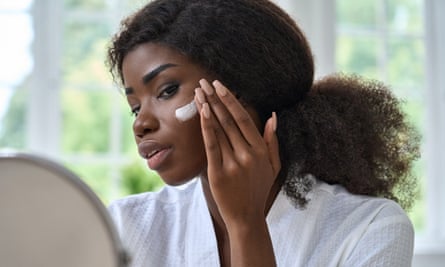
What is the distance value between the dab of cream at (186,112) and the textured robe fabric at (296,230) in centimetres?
18

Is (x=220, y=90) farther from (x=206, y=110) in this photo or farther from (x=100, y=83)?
(x=100, y=83)

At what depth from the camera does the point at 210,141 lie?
2.53ft

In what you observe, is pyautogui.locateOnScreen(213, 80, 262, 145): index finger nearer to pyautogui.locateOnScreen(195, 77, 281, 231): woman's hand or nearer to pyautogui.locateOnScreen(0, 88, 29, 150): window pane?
pyautogui.locateOnScreen(195, 77, 281, 231): woman's hand

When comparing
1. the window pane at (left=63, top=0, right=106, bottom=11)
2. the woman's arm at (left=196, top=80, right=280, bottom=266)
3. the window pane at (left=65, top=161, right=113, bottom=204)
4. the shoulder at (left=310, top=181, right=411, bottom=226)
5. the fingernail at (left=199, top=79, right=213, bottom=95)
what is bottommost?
the window pane at (left=65, top=161, right=113, bottom=204)

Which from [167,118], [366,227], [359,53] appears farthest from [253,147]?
[359,53]

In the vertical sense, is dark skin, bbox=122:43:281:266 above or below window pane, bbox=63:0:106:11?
below

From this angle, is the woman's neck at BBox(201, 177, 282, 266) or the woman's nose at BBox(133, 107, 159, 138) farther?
the woman's neck at BBox(201, 177, 282, 266)

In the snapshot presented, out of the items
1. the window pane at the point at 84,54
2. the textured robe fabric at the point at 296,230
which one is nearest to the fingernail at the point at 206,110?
the textured robe fabric at the point at 296,230

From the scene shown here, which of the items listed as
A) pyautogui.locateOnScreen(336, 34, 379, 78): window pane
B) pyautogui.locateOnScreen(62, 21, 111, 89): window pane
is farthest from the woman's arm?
pyautogui.locateOnScreen(336, 34, 379, 78): window pane

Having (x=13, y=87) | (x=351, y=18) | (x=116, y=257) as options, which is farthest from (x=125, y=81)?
(x=351, y=18)

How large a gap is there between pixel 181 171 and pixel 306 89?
0.27 meters

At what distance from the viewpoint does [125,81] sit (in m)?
0.92

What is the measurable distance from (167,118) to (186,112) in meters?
0.03

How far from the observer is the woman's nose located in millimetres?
866
